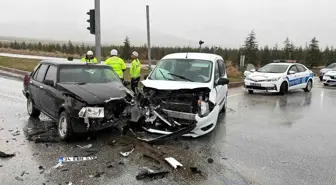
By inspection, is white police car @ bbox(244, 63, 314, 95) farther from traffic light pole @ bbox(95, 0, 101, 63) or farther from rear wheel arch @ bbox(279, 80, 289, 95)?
traffic light pole @ bbox(95, 0, 101, 63)

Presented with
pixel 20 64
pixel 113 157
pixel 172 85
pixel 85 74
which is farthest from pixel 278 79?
pixel 20 64

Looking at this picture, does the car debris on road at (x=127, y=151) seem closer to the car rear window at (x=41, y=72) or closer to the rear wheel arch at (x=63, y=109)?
the rear wheel arch at (x=63, y=109)

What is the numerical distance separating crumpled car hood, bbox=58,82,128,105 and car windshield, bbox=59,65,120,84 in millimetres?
285

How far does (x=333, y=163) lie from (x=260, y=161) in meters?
1.26

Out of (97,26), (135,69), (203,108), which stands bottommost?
(203,108)

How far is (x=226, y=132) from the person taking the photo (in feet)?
25.1

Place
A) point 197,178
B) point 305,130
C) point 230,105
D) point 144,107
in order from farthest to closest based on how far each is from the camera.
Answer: point 230,105 → point 305,130 → point 144,107 → point 197,178

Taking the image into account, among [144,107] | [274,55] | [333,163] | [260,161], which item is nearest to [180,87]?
[144,107]

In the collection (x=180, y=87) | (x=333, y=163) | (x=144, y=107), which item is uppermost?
(x=180, y=87)

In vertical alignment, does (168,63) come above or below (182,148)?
above

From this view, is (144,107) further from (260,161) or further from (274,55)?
(274,55)

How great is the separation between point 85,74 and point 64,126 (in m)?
1.55

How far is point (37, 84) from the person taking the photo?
784 centimetres

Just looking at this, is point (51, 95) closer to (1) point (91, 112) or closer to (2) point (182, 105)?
(1) point (91, 112)
